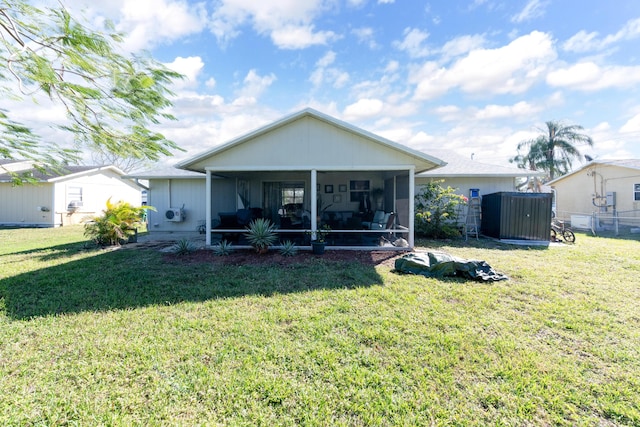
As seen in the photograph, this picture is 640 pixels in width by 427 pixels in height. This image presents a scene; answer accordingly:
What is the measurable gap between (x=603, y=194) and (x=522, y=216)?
11.0 meters

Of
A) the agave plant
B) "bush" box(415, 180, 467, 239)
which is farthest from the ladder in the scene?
the agave plant

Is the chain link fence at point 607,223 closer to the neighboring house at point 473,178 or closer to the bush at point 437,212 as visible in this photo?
the neighboring house at point 473,178

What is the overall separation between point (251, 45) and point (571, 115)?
2522 cm

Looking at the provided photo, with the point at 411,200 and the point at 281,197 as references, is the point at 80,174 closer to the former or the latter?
the point at 281,197

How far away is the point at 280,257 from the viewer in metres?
7.13

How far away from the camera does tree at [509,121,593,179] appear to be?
22.4 m

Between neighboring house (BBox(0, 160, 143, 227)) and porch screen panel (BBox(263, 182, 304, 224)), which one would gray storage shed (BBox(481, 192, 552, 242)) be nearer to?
porch screen panel (BBox(263, 182, 304, 224))

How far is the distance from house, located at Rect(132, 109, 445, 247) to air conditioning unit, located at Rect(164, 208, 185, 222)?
40 millimetres

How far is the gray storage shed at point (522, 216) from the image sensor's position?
916cm

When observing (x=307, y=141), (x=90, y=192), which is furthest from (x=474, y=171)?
(x=90, y=192)

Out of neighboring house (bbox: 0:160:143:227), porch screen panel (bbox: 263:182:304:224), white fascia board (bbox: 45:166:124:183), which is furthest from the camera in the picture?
neighboring house (bbox: 0:160:143:227)

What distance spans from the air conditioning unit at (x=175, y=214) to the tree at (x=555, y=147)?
26.6m

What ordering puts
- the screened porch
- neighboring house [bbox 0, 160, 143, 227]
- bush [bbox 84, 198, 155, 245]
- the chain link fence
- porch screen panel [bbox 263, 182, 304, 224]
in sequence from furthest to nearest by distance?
1. neighboring house [bbox 0, 160, 143, 227]
2. the chain link fence
3. porch screen panel [bbox 263, 182, 304, 224]
4. the screened porch
5. bush [bbox 84, 198, 155, 245]

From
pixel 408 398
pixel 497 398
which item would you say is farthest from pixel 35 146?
pixel 497 398
